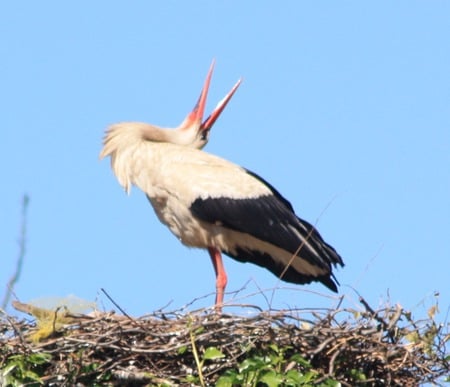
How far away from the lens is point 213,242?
9203 millimetres

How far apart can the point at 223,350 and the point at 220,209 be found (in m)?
2.13

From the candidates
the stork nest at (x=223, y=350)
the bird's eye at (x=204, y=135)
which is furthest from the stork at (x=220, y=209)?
the stork nest at (x=223, y=350)

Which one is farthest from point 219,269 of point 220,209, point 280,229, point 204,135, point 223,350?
point 223,350

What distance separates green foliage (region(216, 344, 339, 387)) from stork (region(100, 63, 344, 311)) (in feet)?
5.85

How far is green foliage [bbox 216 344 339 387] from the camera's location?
6.83 meters

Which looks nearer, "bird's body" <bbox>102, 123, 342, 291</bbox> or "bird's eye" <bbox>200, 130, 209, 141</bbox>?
"bird's body" <bbox>102, 123, 342, 291</bbox>

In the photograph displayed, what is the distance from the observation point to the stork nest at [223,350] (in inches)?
273

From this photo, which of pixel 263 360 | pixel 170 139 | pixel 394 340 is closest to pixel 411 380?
pixel 394 340

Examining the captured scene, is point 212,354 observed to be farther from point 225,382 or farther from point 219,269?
point 219,269

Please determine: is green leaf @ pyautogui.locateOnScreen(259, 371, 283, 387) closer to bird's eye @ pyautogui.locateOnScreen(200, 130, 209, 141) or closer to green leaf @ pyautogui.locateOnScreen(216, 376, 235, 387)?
green leaf @ pyautogui.locateOnScreen(216, 376, 235, 387)

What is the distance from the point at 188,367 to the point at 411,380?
3.40 feet

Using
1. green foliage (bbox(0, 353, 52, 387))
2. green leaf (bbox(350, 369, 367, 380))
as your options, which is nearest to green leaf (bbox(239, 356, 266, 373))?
green leaf (bbox(350, 369, 367, 380))

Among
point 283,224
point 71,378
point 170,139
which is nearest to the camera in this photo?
point 71,378

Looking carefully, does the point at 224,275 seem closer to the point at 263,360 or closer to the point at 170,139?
the point at 170,139
